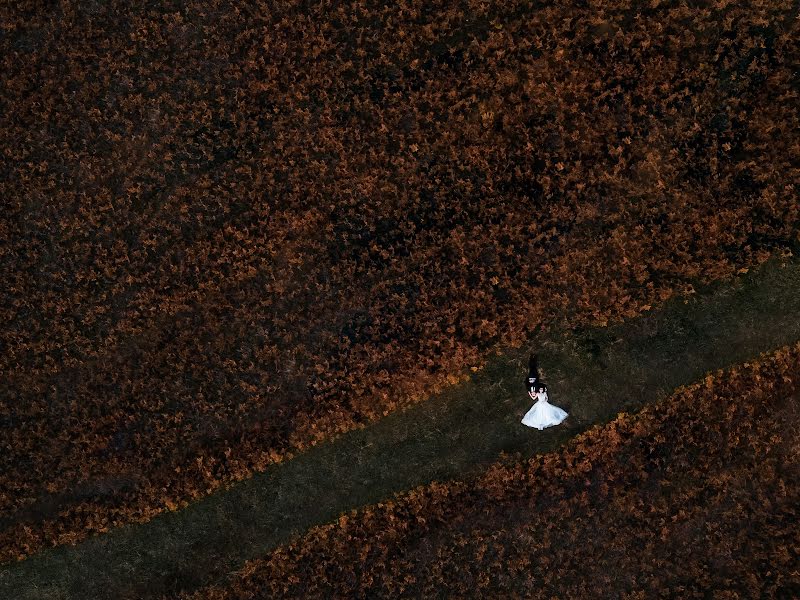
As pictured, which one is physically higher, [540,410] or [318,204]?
[318,204]

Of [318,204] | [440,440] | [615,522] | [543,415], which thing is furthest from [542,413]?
[318,204]

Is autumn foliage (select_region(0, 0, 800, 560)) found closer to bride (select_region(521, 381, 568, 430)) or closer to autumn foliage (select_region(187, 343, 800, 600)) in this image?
bride (select_region(521, 381, 568, 430))

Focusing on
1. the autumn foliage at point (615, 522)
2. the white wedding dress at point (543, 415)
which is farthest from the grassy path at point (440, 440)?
the autumn foliage at point (615, 522)

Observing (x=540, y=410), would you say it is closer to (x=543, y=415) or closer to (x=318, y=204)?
(x=543, y=415)

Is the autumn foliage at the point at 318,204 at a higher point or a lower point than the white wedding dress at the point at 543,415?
higher

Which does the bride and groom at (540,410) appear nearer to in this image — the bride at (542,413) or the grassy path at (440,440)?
the bride at (542,413)

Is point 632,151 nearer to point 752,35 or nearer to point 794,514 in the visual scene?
point 752,35
